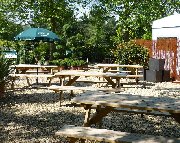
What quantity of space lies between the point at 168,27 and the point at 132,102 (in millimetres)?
12462

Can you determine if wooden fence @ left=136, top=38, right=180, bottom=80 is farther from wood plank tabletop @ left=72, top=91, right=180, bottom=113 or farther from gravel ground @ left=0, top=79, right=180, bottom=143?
wood plank tabletop @ left=72, top=91, right=180, bottom=113

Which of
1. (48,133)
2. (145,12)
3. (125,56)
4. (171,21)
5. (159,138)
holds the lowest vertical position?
(48,133)

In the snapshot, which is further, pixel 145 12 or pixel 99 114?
pixel 145 12

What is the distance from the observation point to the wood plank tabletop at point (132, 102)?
4.54 metres

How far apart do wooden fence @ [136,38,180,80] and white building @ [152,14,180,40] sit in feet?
1.31

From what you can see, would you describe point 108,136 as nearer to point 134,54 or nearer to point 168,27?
point 134,54

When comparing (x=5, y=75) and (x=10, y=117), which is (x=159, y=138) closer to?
(x=10, y=117)

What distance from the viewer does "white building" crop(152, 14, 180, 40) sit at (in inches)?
634

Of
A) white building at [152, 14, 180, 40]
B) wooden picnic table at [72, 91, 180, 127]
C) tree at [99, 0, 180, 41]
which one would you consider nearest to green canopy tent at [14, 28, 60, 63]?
white building at [152, 14, 180, 40]

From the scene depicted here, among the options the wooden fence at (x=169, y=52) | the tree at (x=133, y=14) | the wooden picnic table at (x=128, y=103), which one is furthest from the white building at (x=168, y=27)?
the tree at (x=133, y=14)

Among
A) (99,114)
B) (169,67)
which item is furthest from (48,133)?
(169,67)

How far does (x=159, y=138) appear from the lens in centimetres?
404

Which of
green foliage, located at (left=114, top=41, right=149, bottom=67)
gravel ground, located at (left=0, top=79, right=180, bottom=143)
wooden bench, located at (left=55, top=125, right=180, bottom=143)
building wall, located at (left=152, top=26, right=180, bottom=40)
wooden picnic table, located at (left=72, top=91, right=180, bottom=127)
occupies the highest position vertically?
building wall, located at (left=152, top=26, right=180, bottom=40)

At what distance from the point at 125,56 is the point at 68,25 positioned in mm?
19269
